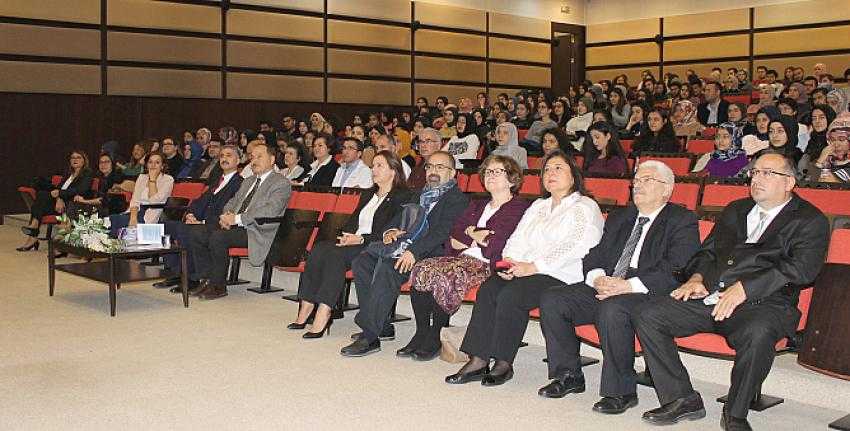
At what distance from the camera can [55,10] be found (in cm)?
1263

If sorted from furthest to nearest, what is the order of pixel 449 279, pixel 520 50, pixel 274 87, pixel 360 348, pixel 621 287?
pixel 520 50 → pixel 274 87 → pixel 360 348 → pixel 449 279 → pixel 621 287

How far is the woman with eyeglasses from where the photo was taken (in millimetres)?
4426

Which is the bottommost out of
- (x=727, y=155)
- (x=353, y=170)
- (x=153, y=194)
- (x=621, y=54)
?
(x=153, y=194)

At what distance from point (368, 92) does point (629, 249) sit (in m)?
12.4

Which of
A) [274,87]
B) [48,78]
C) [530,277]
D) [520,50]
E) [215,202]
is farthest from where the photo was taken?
[520,50]

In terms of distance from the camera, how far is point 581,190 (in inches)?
171

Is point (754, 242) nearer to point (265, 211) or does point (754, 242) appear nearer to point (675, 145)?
point (265, 211)

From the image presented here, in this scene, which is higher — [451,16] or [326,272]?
[451,16]

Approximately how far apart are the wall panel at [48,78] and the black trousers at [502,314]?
1037cm

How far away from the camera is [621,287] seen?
12.4ft

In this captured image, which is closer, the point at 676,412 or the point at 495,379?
the point at 676,412

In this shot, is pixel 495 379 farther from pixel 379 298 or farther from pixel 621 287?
pixel 379 298

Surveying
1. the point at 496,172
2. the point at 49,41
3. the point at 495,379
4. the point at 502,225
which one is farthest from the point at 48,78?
the point at 495,379

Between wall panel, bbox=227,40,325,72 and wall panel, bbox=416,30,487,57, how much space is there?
7.22 feet
